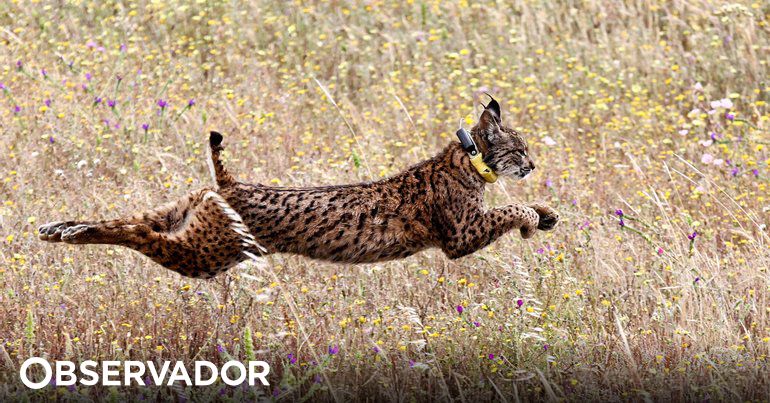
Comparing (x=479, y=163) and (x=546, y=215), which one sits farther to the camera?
(x=546, y=215)

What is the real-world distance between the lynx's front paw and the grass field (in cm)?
27

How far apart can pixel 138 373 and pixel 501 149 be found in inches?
98.0

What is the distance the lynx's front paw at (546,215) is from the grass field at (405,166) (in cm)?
27

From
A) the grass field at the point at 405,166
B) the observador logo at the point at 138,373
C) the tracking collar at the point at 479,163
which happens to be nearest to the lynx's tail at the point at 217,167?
the grass field at the point at 405,166

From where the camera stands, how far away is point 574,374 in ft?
20.9

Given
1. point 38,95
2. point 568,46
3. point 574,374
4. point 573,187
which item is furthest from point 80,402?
point 568,46

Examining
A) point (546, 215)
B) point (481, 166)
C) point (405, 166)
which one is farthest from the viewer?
point (405, 166)

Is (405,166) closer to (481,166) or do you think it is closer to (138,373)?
(481,166)

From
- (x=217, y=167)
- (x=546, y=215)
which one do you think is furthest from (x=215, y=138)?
(x=546, y=215)

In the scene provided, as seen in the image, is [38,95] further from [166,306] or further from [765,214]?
[765,214]

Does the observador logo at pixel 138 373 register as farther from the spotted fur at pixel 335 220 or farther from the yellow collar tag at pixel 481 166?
the yellow collar tag at pixel 481 166

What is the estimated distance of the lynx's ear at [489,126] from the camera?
24.3ft

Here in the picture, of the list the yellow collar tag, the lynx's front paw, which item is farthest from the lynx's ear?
the lynx's front paw

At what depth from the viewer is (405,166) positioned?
9.81m
